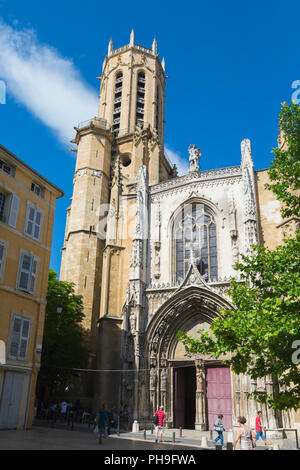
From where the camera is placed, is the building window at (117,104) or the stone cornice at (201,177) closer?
→ the stone cornice at (201,177)

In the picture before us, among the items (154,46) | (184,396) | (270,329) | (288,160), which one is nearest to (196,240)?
(184,396)

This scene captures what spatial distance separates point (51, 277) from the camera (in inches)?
960

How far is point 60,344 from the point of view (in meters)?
21.1

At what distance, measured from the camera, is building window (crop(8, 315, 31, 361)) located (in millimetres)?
14914

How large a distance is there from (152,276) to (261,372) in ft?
42.8

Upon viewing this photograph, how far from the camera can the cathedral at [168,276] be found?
70.4ft

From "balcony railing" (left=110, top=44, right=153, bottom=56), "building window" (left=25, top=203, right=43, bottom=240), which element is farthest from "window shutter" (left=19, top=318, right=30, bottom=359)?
"balcony railing" (left=110, top=44, right=153, bottom=56)

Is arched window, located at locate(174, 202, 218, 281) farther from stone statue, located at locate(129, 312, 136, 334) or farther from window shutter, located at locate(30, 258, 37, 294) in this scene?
window shutter, located at locate(30, 258, 37, 294)

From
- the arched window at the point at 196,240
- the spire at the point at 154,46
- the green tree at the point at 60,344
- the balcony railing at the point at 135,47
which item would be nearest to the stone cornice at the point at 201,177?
the arched window at the point at 196,240

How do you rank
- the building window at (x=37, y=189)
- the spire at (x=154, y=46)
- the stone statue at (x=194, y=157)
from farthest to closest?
the spire at (x=154, y=46) < the stone statue at (x=194, y=157) < the building window at (x=37, y=189)

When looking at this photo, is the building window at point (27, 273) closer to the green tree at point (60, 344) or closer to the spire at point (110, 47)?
the green tree at point (60, 344)

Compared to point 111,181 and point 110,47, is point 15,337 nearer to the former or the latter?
point 111,181

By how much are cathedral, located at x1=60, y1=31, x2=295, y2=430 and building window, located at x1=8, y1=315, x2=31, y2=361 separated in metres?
7.34
